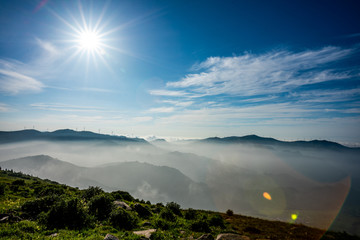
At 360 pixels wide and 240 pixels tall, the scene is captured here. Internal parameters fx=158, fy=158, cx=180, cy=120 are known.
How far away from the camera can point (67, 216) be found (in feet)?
50.4

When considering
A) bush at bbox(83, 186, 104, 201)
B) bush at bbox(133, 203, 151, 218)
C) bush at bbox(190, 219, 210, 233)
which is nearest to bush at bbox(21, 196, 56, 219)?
bush at bbox(83, 186, 104, 201)

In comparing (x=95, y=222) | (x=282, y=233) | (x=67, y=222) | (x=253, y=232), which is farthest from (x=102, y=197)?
(x=282, y=233)

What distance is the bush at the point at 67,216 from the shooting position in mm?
14637

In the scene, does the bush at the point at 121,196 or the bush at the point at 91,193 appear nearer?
the bush at the point at 91,193

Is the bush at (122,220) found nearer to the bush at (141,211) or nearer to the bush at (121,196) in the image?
the bush at (141,211)

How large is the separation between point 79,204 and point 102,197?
418 cm

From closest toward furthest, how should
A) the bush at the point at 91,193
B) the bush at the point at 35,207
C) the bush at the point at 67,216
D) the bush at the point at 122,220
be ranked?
the bush at the point at 67,216 → the bush at the point at 35,207 → the bush at the point at 122,220 → the bush at the point at 91,193

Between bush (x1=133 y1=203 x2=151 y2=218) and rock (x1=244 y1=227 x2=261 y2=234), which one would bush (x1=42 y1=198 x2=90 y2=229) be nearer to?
bush (x1=133 y1=203 x2=151 y2=218)

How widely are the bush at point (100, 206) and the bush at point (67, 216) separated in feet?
10.6

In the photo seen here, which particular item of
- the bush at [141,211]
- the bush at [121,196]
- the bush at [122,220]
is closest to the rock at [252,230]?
the bush at [141,211]

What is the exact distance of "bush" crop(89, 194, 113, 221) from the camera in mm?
19092

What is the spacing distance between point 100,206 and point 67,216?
4.92 meters

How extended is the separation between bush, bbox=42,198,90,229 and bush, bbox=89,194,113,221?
3236mm

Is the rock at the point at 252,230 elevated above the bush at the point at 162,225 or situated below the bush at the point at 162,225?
below
